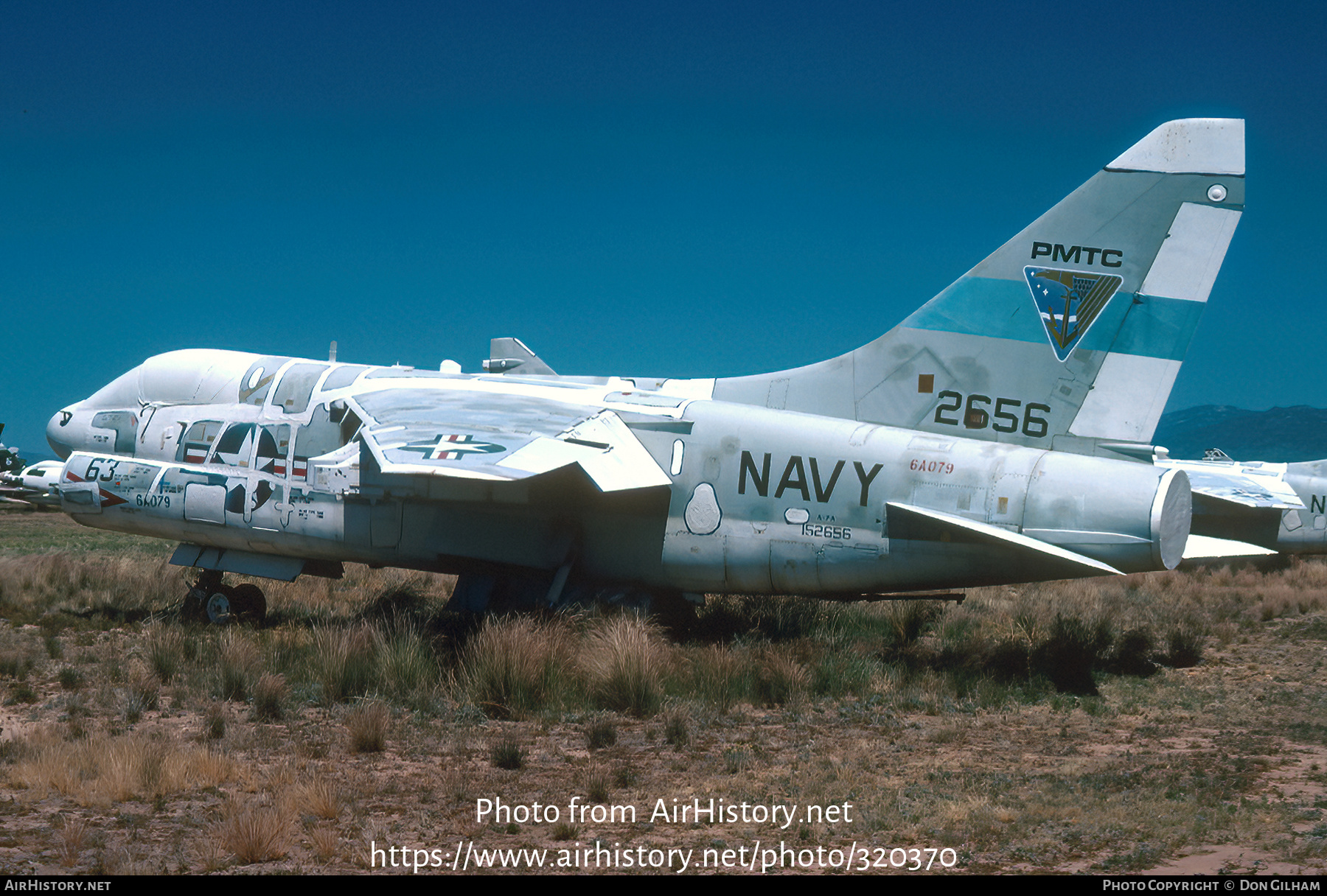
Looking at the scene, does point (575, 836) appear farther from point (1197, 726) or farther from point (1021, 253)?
point (1021, 253)

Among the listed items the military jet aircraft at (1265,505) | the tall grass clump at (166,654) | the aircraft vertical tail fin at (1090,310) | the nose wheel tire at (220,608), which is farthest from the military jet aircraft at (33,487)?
the military jet aircraft at (1265,505)

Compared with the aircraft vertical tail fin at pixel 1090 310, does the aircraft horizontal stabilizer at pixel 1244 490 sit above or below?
below

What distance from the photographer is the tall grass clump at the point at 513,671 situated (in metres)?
9.46

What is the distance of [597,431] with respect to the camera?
1146cm

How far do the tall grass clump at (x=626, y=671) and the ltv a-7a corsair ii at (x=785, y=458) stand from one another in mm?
1551

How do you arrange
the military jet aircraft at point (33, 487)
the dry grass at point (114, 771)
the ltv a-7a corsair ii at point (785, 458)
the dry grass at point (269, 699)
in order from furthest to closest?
the military jet aircraft at point (33, 487) < the ltv a-7a corsair ii at point (785, 458) < the dry grass at point (269, 699) < the dry grass at point (114, 771)

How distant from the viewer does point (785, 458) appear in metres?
11.0

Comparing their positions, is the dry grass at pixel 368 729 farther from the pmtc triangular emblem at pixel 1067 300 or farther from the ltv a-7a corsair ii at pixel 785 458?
the pmtc triangular emblem at pixel 1067 300

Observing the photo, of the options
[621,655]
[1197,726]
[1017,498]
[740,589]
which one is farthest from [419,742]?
[1197,726]

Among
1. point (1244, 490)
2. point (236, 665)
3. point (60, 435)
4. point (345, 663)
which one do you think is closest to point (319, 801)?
point (345, 663)

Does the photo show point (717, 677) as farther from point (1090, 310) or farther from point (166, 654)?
point (166, 654)

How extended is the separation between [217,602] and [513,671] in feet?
18.9

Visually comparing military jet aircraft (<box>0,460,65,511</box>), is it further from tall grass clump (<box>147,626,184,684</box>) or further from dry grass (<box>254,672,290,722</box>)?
dry grass (<box>254,672,290,722</box>)

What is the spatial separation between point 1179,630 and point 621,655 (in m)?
8.03
